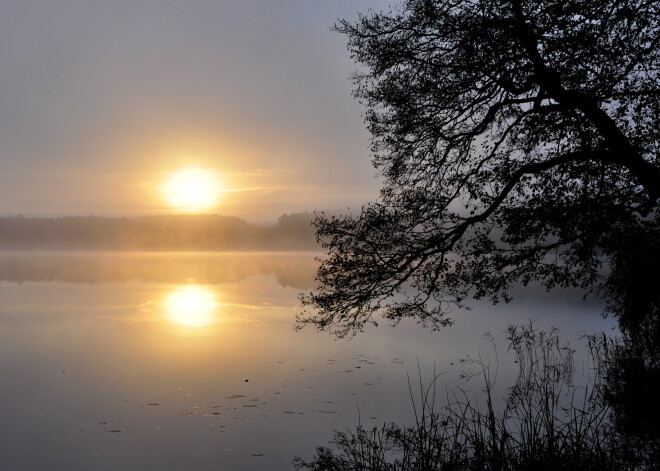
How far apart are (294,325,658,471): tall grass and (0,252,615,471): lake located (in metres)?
0.83

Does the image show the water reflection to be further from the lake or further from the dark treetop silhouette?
the dark treetop silhouette

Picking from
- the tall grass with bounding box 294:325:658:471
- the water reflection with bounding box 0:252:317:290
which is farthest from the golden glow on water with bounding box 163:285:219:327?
the tall grass with bounding box 294:325:658:471

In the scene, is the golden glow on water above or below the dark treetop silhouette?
below

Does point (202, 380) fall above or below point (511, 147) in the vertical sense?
below

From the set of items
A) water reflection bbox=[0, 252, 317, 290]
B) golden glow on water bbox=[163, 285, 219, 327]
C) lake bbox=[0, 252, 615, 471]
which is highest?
water reflection bbox=[0, 252, 317, 290]

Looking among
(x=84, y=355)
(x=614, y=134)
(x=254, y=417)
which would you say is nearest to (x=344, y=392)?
(x=254, y=417)

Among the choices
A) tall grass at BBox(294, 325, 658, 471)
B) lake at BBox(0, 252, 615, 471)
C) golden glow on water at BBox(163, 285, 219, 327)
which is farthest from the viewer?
golden glow on water at BBox(163, 285, 219, 327)

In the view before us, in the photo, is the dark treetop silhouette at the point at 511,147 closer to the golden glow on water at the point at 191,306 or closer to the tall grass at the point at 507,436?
the tall grass at the point at 507,436

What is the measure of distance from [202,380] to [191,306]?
2214 centimetres

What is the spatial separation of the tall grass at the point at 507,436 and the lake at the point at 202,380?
827 millimetres

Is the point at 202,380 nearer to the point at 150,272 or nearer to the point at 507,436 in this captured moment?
the point at 507,436

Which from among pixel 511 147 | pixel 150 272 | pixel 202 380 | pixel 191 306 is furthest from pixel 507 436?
pixel 150 272

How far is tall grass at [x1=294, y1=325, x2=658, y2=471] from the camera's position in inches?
275

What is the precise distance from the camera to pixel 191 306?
3816cm
